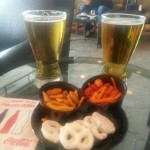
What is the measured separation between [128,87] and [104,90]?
10.6 inches

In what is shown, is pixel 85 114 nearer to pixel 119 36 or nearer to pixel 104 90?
pixel 104 90

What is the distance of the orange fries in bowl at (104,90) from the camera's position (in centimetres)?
50

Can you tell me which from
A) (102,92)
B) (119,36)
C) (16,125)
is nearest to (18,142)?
(16,125)

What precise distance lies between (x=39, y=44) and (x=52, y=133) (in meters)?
0.28

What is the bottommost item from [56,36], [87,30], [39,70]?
Answer: [87,30]

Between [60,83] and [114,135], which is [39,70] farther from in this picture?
[114,135]

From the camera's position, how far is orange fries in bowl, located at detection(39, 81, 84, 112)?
0.50 m

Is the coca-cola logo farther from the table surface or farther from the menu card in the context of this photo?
the table surface

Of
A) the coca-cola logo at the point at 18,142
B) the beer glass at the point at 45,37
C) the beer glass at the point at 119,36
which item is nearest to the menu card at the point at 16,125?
the coca-cola logo at the point at 18,142

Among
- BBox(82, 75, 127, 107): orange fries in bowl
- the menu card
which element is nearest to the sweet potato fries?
BBox(82, 75, 127, 107): orange fries in bowl

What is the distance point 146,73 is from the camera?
0.87 metres

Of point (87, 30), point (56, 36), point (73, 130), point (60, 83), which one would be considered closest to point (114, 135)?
point (73, 130)

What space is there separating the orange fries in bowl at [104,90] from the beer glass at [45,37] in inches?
6.0

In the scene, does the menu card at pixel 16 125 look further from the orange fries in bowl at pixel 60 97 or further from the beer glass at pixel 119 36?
the beer glass at pixel 119 36
